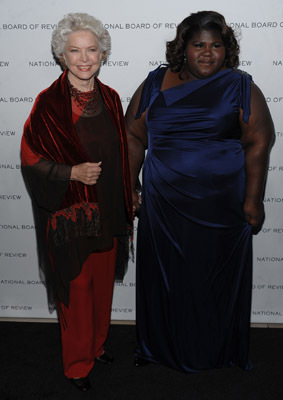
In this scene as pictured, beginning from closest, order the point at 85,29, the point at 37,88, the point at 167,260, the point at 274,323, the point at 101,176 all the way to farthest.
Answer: the point at 85,29 < the point at 101,176 < the point at 167,260 < the point at 37,88 < the point at 274,323

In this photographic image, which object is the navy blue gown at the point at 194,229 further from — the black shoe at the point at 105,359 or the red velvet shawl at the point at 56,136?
the red velvet shawl at the point at 56,136

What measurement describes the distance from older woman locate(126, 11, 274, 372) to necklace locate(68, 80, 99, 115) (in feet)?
0.89

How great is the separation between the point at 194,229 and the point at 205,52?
86 cm

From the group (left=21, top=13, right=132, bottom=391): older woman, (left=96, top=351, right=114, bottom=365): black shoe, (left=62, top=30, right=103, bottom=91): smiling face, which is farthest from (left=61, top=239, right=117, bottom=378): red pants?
(left=62, top=30, right=103, bottom=91): smiling face

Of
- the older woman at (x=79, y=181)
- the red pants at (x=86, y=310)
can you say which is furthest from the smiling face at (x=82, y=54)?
the red pants at (x=86, y=310)

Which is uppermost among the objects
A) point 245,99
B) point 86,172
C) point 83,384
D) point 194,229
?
point 245,99

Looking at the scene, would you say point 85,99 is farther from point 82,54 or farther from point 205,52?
point 205,52

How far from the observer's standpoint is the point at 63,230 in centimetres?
222

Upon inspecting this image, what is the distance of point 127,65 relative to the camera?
266cm

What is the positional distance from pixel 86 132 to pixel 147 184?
43 centimetres

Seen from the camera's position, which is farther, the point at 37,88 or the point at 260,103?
the point at 37,88

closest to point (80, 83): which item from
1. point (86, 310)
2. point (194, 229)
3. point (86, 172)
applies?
point (86, 172)

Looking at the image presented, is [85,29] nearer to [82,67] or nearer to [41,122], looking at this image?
[82,67]

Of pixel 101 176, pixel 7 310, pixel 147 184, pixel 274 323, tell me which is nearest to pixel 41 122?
pixel 101 176
